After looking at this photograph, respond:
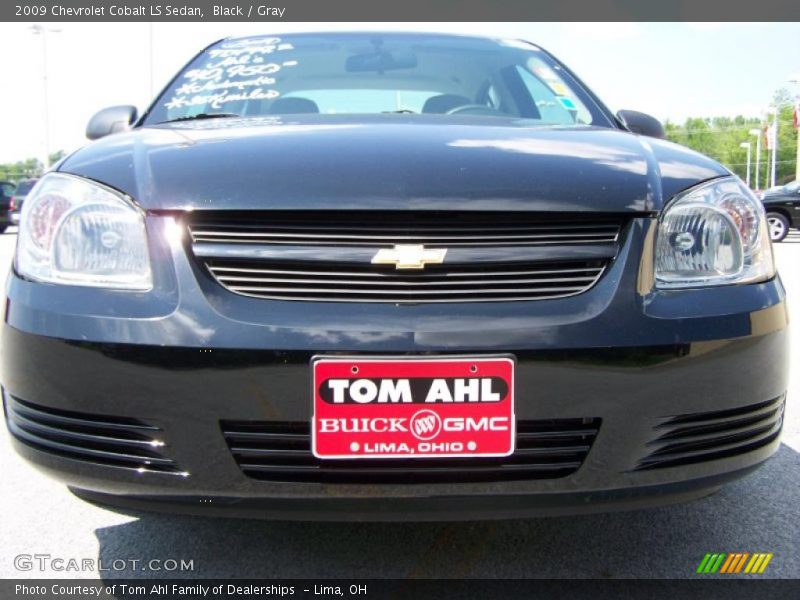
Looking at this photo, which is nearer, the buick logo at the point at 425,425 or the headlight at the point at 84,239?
the buick logo at the point at 425,425

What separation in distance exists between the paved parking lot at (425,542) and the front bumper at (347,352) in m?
0.43

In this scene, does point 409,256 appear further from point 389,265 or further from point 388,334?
point 388,334

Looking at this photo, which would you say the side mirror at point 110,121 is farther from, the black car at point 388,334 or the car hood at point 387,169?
the black car at point 388,334


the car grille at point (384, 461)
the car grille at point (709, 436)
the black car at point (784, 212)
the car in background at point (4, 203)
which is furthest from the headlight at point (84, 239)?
the car in background at point (4, 203)

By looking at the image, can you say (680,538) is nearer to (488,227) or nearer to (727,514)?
(727,514)

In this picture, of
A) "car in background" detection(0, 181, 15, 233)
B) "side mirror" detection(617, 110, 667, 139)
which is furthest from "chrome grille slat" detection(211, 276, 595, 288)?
"car in background" detection(0, 181, 15, 233)

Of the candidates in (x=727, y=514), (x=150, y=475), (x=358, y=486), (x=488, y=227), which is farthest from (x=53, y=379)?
(x=727, y=514)

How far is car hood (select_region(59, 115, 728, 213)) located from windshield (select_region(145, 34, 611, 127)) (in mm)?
650

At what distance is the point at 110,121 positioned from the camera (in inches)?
108

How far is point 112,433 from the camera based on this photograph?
1622 millimetres

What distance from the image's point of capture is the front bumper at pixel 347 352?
154 centimetres

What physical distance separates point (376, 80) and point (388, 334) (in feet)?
5.73

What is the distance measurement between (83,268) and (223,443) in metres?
0.49

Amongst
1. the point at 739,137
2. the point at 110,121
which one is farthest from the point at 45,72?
the point at 739,137
